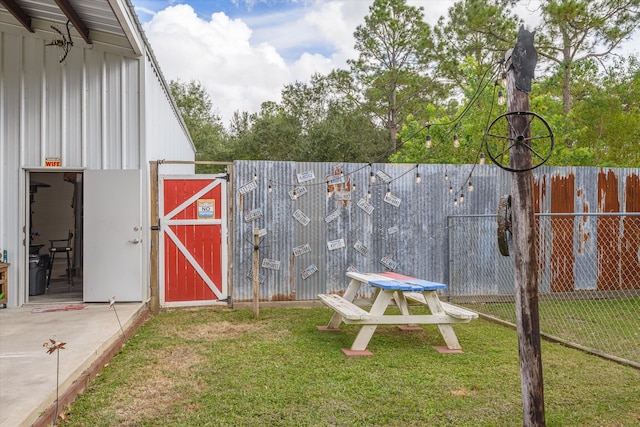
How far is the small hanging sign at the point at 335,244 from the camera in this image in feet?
26.3

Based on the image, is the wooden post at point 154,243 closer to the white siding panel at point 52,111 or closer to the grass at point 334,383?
the white siding panel at point 52,111

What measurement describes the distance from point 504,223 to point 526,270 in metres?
0.36

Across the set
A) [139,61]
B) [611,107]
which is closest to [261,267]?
[139,61]

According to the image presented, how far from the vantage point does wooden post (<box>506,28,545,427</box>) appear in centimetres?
312

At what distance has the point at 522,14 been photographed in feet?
51.4

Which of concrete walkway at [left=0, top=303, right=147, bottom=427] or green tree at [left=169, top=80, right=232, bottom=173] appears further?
green tree at [left=169, top=80, right=232, bottom=173]

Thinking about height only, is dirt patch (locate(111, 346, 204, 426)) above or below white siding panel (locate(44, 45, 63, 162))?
below

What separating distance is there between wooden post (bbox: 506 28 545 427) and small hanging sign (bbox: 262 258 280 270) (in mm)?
4998

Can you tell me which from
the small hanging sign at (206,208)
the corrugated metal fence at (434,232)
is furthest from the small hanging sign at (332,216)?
the small hanging sign at (206,208)

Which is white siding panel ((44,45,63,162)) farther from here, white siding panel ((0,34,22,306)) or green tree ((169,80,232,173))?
green tree ((169,80,232,173))

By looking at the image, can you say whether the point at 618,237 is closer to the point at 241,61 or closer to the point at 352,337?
the point at 352,337

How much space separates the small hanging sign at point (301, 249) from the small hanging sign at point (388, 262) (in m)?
1.22

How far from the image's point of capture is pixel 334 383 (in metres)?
4.24

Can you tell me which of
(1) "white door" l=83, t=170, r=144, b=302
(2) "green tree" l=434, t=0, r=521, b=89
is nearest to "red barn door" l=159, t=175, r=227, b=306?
(1) "white door" l=83, t=170, r=144, b=302
